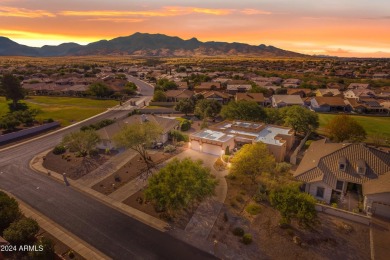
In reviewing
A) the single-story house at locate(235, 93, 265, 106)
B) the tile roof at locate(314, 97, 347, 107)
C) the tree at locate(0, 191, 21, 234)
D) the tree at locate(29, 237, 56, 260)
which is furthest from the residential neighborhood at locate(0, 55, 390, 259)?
the single-story house at locate(235, 93, 265, 106)

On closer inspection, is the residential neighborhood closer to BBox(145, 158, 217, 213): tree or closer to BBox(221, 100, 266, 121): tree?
BBox(145, 158, 217, 213): tree

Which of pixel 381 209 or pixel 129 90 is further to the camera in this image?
pixel 129 90

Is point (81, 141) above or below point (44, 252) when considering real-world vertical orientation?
above

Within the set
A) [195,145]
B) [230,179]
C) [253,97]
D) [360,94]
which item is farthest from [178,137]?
[360,94]

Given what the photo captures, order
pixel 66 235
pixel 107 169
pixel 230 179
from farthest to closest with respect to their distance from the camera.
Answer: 1. pixel 107 169
2. pixel 230 179
3. pixel 66 235

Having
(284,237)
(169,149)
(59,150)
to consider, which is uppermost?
(59,150)

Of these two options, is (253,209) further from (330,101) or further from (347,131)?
(330,101)

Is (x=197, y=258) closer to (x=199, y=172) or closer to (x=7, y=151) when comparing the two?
(x=199, y=172)
